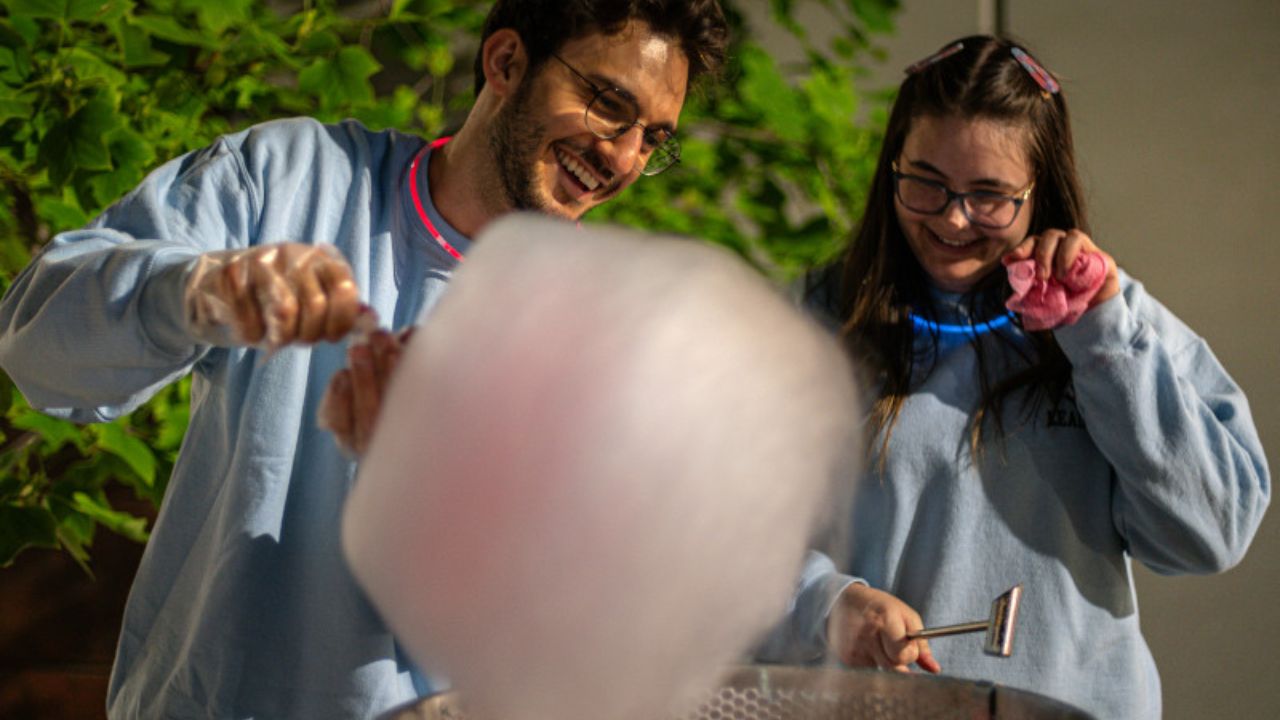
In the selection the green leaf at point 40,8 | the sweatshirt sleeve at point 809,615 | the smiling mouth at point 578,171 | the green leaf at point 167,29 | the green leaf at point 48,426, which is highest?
the green leaf at point 40,8

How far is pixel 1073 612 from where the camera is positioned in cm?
105

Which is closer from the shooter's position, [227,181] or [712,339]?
[712,339]

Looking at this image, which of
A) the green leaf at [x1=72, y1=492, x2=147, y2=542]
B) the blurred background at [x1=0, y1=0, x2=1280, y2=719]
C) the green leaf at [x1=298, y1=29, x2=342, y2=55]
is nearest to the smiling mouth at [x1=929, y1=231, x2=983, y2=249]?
the blurred background at [x1=0, y1=0, x2=1280, y2=719]

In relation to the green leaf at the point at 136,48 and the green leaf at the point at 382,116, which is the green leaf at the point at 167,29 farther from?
the green leaf at the point at 382,116

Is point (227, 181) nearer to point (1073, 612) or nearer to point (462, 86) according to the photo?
point (1073, 612)

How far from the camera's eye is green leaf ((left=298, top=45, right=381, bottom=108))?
1362 millimetres

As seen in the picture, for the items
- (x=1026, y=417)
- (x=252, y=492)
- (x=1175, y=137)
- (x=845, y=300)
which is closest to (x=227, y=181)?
(x=252, y=492)

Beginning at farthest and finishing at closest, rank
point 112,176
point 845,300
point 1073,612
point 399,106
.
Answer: point 399,106
point 112,176
point 845,300
point 1073,612

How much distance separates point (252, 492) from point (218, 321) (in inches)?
10.8

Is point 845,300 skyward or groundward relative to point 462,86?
groundward

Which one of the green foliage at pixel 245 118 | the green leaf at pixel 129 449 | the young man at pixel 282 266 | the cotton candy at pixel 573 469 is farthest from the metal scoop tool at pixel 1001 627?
the green leaf at pixel 129 449

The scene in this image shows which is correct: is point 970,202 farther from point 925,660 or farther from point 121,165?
point 121,165

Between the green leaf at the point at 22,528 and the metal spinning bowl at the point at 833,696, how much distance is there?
2.99 ft

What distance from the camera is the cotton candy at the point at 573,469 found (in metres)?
0.52
